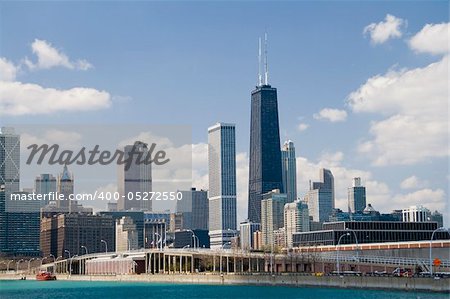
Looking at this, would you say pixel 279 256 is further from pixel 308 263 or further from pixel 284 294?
pixel 284 294

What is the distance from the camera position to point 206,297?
114 m

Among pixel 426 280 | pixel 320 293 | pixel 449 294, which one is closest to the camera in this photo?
pixel 449 294

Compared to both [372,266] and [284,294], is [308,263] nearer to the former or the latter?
[372,266]

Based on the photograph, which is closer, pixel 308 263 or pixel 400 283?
pixel 400 283

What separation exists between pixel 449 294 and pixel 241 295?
108 feet

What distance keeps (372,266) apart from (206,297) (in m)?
52.6

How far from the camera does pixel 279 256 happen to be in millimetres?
191000

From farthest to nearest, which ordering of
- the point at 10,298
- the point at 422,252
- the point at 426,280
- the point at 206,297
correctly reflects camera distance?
the point at 422,252
the point at 10,298
the point at 206,297
the point at 426,280

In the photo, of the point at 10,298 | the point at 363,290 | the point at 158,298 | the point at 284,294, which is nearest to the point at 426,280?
the point at 363,290

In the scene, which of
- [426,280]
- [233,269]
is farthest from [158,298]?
[233,269]

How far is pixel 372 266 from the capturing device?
158 m

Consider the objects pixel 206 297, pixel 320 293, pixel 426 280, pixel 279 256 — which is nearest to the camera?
pixel 426 280

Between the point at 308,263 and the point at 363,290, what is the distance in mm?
72312

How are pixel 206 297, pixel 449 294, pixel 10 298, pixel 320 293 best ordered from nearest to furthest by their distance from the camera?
1. pixel 449 294
2. pixel 320 293
3. pixel 206 297
4. pixel 10 298
